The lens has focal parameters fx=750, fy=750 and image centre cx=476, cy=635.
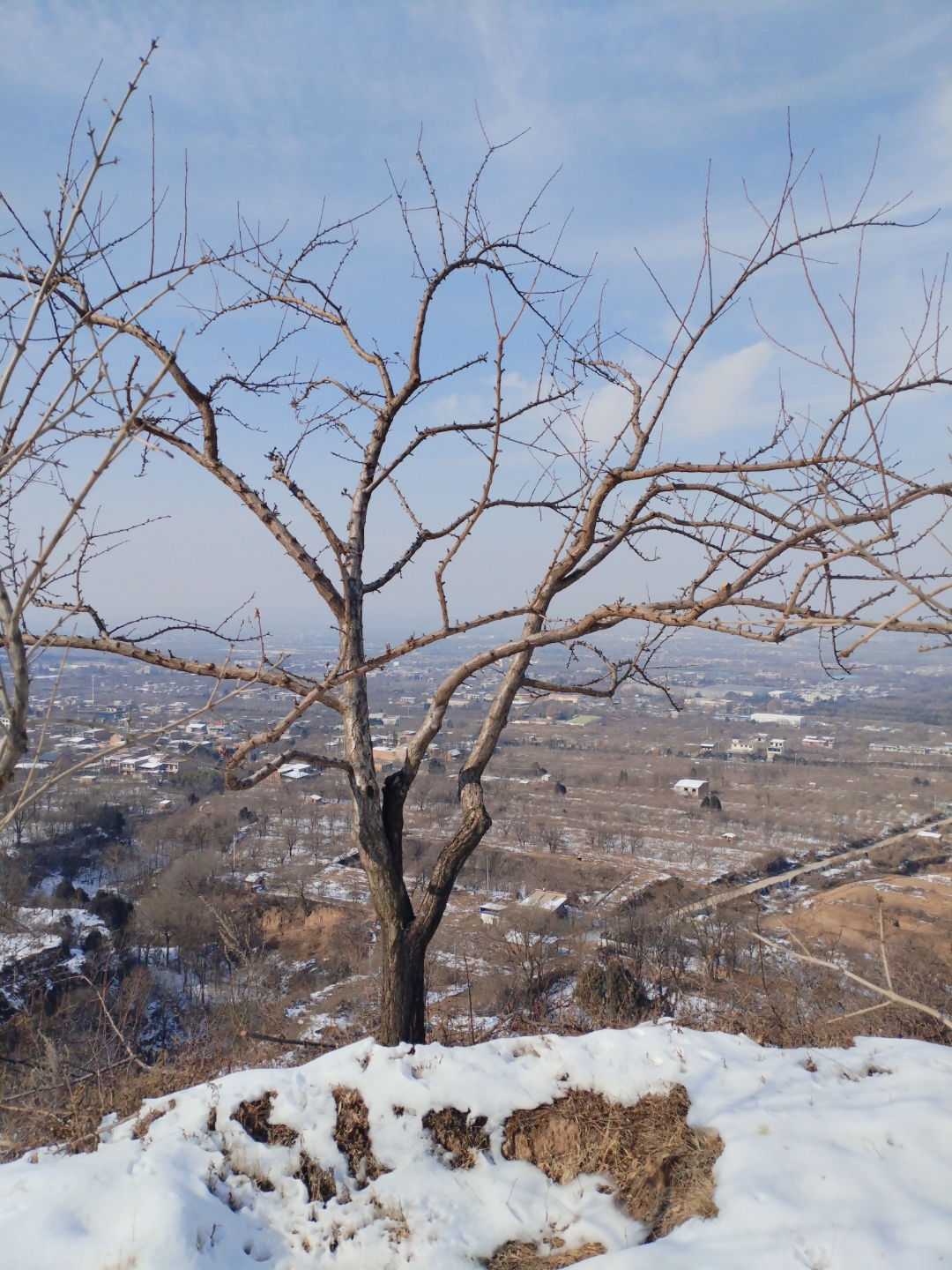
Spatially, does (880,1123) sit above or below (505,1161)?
above

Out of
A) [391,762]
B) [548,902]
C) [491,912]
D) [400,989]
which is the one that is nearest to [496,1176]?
[400,989]

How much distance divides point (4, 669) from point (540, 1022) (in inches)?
132

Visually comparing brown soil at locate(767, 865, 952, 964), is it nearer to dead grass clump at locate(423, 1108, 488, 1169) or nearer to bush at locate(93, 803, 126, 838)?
dead grass clump at locate(423, 1108, 488, 1169)

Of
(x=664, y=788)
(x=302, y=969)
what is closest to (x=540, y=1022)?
(x=302, y=969)

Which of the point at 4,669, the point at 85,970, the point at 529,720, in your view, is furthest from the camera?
the point at 529,720

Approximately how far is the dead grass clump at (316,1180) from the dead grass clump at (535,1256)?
0.55 m

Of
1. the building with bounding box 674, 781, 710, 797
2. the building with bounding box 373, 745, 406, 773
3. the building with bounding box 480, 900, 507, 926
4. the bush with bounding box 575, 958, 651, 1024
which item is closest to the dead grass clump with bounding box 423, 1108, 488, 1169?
the building with bounding box 373, 745, 406, 773

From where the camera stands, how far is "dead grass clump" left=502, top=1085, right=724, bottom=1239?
233cm

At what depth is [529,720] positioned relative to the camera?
168 ft

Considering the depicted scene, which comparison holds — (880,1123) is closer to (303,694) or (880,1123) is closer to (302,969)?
(303,694)

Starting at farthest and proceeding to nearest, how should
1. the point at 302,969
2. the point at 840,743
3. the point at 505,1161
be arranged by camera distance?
the point at 840,743, the point at 302,969, the point at 505,1161

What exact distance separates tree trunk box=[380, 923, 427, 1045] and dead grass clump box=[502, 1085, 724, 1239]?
74cm

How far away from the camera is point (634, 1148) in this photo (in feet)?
8.30

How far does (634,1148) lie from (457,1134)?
0.60m
